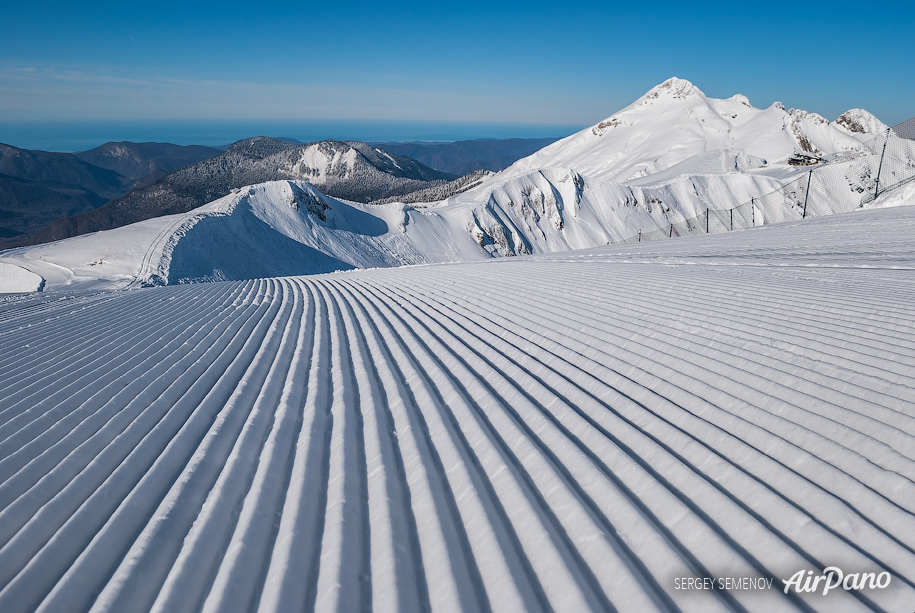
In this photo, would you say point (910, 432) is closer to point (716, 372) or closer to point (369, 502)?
point (716, 372)

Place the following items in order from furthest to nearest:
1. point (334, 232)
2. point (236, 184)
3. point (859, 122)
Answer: point (236, 184)
point (859, 122)
point (334, 232)

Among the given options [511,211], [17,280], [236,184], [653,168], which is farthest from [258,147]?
[17,280]

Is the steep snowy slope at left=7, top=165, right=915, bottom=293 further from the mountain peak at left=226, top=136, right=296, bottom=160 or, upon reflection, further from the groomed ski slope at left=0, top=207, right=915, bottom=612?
the mountain peak at left=226, top=136, right=296, bottom=160

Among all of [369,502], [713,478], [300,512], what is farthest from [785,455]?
[300,512]

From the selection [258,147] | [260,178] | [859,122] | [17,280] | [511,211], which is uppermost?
[258,147]

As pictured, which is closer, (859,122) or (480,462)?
(480,462)

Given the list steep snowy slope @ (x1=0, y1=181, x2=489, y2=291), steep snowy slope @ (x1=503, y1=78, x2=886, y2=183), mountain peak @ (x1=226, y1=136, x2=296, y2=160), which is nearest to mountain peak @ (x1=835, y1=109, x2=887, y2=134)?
steep snowy slope @ (x1=503, y1=78, x2=886, y2=183)

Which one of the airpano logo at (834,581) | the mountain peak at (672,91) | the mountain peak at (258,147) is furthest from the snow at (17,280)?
the mountain peak at (258,147)

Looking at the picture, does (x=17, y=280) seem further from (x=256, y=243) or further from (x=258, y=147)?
(x=258, y=147)
